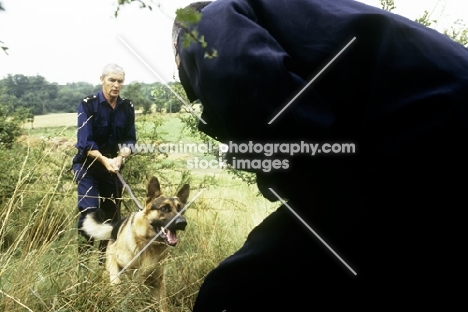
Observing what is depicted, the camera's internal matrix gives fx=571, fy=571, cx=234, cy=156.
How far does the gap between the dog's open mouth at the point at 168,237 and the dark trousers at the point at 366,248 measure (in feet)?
8.30

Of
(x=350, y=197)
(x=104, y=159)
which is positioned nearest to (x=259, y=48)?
(x=350, y=197)

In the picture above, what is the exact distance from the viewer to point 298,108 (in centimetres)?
133

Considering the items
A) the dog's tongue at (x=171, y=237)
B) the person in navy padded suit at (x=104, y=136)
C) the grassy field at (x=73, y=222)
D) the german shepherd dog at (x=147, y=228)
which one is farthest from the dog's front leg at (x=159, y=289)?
the person in navy padded suit at (x=104, y=136)

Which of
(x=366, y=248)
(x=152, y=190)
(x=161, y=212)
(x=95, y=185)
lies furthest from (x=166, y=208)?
(x=366, y=248)

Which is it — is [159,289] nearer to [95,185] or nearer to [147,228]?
[147,228]

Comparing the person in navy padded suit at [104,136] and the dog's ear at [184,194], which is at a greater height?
the person in navy padded suit at [104,136]

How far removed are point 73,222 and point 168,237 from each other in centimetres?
70

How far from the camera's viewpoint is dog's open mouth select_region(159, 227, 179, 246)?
13.1 feet

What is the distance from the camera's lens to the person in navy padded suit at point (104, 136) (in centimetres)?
395

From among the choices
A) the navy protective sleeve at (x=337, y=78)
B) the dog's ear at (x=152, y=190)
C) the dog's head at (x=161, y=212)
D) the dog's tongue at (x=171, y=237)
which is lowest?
the dog's tongue at (x=171, y=237)

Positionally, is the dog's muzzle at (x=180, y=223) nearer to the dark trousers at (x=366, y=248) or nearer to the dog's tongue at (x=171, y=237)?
the dog's tongue at (x=171, y=237)

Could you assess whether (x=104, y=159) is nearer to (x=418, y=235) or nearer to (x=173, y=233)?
(x=173, y=233)

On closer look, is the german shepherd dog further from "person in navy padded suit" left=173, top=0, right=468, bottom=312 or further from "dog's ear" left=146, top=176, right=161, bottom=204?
"person in navy padded suit" left=173, top=0, right=468, bottom=312

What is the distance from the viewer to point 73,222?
362cm
